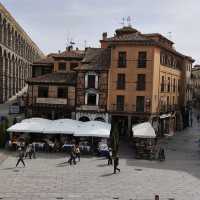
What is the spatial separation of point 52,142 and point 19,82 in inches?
2067

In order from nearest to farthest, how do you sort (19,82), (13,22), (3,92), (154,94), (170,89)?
(154,94), (170,89), (3,92), (13,22), (19,82)

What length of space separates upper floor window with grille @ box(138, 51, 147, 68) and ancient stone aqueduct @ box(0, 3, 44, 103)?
31.3m

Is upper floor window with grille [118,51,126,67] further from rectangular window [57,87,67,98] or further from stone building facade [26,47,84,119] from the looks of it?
rectangular window [57,87,67,98]

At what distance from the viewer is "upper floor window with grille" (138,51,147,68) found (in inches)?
1742

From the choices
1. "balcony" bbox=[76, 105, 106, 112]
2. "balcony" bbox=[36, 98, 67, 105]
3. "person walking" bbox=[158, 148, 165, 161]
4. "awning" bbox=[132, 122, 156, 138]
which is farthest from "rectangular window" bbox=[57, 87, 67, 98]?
"person walking" bbox=[158, 148, 165, 161]

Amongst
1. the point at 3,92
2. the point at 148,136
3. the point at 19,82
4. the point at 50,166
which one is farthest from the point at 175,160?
the point at 19,82

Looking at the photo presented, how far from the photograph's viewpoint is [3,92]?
69.6 m

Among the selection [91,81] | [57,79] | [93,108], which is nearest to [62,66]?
[57,79]

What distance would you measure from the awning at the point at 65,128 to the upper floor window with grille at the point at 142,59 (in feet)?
31.7

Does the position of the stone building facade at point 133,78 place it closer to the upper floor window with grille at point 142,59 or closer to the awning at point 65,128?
the upper floor window with grille at point 142,59

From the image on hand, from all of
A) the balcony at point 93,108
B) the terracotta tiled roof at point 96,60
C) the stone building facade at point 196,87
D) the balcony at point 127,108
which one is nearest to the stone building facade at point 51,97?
the balcony at point 93,108

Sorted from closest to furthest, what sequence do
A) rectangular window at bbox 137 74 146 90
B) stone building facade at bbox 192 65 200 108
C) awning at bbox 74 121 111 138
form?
awning at bbox 74 121 111 138, rectangular window at bbox 137 74 146 90, stone building facade at bbox 192 65 200 108

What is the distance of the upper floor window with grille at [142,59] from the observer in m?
44.2

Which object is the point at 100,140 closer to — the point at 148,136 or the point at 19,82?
the point at 148,136
